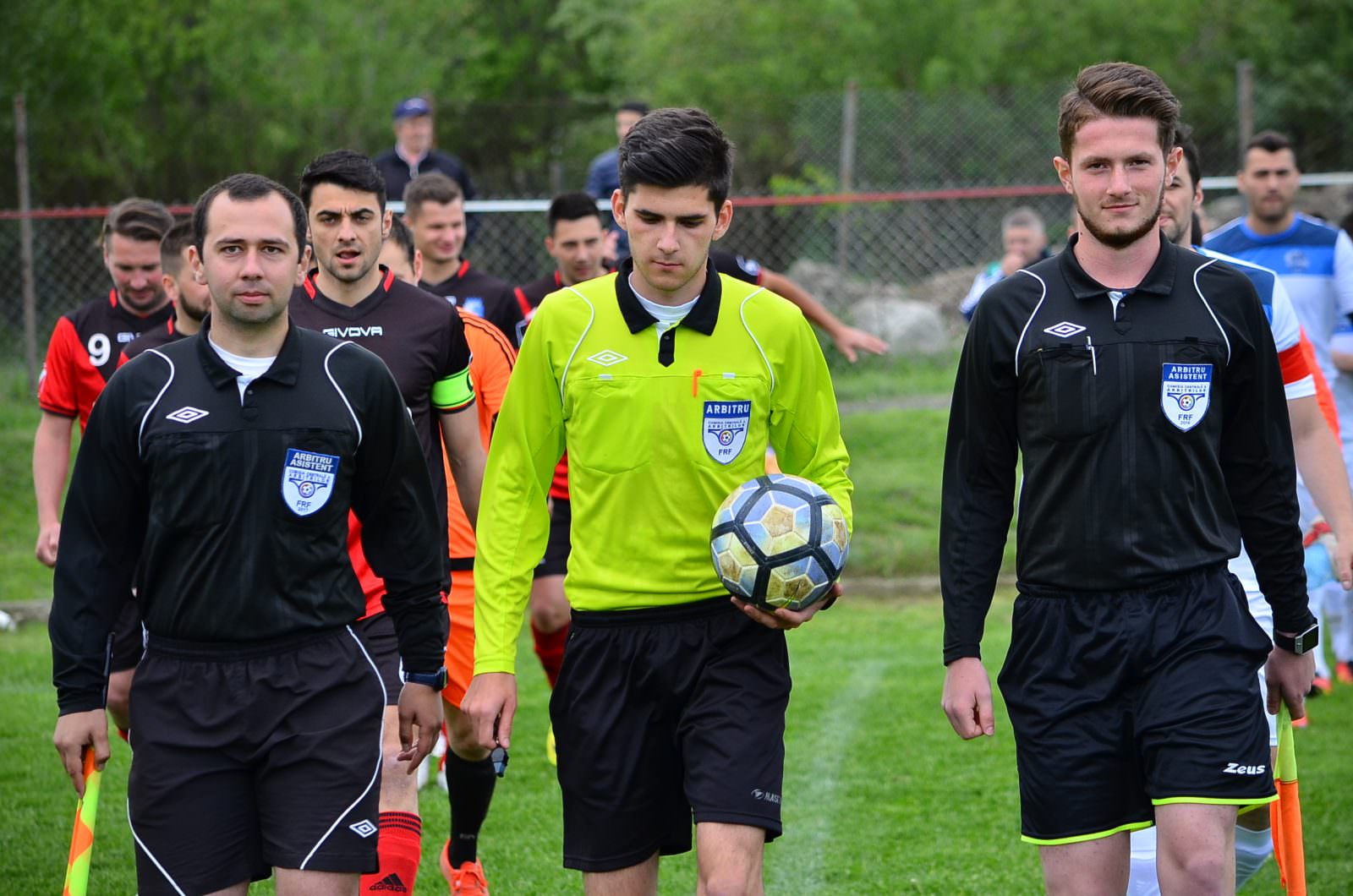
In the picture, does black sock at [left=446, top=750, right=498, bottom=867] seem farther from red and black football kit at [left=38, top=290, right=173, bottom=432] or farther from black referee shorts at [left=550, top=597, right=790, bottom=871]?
red and black football kit at [left=38, top=290, right=173, bottom=432]

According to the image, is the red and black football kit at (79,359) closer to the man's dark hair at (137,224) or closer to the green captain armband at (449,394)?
the man's dark hair at (137,224)

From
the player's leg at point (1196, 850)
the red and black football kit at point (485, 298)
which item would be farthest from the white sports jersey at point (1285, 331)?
the red and black football kit at point (485, 298)

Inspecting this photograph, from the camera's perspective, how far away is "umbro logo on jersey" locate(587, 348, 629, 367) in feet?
13.9

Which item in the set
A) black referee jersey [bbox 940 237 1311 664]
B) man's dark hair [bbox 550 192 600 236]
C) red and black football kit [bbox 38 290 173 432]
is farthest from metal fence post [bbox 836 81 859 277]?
black referee jersey [bbox 940 237 1311 664]

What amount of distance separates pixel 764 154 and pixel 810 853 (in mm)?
13745

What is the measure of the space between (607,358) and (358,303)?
176 centimetres

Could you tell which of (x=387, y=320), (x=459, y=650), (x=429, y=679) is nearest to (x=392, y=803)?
(x=459, y=650)

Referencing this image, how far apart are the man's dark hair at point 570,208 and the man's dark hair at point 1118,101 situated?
13.7 feet

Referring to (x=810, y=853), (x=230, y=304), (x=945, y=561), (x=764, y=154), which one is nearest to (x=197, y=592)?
(x=230, y=304)

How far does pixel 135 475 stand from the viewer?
13.2 feet

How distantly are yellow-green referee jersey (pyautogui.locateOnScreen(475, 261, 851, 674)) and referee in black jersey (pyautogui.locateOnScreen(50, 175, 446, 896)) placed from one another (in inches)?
15.2

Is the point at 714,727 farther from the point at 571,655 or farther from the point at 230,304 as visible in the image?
the point at 230,304

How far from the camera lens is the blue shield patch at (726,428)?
421 cm

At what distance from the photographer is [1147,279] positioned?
13.2 feet
